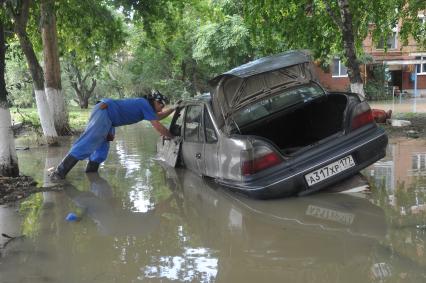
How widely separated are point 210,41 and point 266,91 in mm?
23928

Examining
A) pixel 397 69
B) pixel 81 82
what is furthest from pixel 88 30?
pixel 397 69

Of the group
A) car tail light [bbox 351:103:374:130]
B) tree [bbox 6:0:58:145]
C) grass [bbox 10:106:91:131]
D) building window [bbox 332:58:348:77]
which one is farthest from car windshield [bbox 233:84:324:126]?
building window [bbox 332:58:348:77]

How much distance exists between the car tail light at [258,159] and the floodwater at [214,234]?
52 centimetres

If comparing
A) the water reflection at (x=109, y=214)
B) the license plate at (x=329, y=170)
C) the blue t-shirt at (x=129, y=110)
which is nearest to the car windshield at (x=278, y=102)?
the license plate at (x=329, y=170)

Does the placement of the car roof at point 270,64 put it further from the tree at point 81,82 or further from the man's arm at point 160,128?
the tree at point 81,82

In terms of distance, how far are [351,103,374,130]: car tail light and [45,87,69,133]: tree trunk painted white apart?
11.0 metres

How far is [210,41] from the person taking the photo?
2948cm

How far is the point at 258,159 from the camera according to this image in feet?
17.6

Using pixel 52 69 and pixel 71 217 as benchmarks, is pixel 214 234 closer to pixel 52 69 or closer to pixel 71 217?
pixel 71 217

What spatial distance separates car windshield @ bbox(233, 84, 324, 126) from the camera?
6652 mm

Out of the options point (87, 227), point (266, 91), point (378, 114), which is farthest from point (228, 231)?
point (378, 114)

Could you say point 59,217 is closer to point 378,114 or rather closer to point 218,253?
point 218,253

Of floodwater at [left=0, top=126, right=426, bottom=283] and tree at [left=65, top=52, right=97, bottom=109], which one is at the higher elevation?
tree at [left=65, top=52, right=97, bottom=109]

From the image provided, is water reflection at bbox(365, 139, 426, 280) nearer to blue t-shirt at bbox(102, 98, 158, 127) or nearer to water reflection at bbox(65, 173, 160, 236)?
water reflection at bbox(65, 173, 160, 236)
